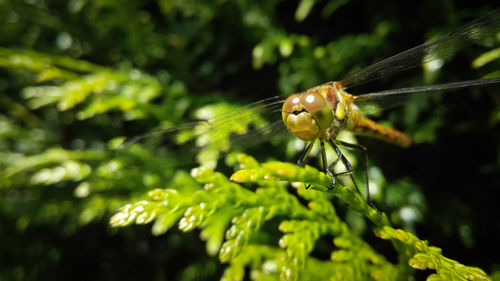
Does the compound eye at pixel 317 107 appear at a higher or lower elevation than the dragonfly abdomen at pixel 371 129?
higher

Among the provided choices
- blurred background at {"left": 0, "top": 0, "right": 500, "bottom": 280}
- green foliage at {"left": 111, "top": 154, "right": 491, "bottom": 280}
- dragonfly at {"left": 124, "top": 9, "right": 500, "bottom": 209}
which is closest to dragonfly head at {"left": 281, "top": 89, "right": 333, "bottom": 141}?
dragonfly at {"left": 124, "top": 9, "right": 500, "bottom": 209}

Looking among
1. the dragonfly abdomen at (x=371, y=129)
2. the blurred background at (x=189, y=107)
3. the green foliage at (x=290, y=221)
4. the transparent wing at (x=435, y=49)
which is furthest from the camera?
the blurred background at (x=189, y=107)

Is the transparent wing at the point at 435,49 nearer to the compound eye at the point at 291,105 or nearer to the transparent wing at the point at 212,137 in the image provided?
the compound eye at the point at 291,105

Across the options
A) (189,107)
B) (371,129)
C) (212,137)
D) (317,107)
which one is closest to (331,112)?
(317,107)

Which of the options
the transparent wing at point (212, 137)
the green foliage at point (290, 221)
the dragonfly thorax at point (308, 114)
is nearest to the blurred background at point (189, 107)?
the transparent wing at point (212, 137)

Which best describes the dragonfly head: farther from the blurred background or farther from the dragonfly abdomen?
the blurred background

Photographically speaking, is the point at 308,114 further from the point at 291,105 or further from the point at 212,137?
the point at 212,137
